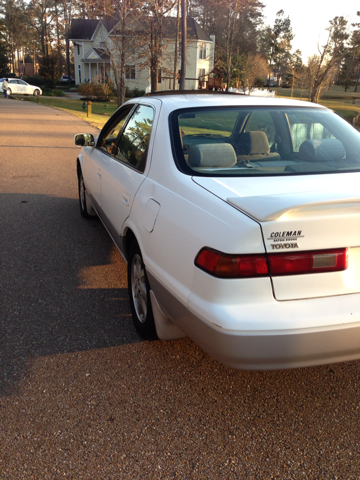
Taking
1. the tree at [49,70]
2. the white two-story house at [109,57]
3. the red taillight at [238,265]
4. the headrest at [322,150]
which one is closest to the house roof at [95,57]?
the white two-story house at [109,57]

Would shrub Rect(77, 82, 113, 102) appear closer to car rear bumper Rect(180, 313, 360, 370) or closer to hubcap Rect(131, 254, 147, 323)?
hubcap Rect(131, 254, 147, 323)

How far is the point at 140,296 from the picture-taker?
11.3 feet

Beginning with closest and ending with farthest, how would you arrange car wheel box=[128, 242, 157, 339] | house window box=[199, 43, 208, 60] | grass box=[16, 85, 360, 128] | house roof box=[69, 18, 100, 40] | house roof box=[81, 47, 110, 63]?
car wheel box=[128, 242, 157, 339] → grass box=[16, 85, 360, 128] → house roof box=[81, 47, 110, 63] → house window box=[199, 43, 208, 60] → house roof box=[69, 18, 100, 40]

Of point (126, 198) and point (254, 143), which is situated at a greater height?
point (254, 143)

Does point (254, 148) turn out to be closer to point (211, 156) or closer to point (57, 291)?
point (211, 156)

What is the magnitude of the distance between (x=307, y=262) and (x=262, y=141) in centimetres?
173

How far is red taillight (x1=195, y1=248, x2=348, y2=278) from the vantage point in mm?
2164

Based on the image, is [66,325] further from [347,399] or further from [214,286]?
[347,399]

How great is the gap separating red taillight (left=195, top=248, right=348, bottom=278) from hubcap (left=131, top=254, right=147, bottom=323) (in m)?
1.16

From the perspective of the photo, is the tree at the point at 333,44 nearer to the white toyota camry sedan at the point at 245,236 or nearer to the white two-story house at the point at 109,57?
the white two-story house at the point at 109,57

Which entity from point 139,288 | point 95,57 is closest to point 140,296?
point 139,288

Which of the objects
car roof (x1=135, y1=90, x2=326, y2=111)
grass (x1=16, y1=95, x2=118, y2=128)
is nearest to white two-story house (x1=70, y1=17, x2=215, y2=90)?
grass (x1=16, y1=95, x2=118, y2=128)

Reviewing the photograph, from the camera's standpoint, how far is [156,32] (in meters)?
27.1

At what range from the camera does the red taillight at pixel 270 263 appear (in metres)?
2.16
